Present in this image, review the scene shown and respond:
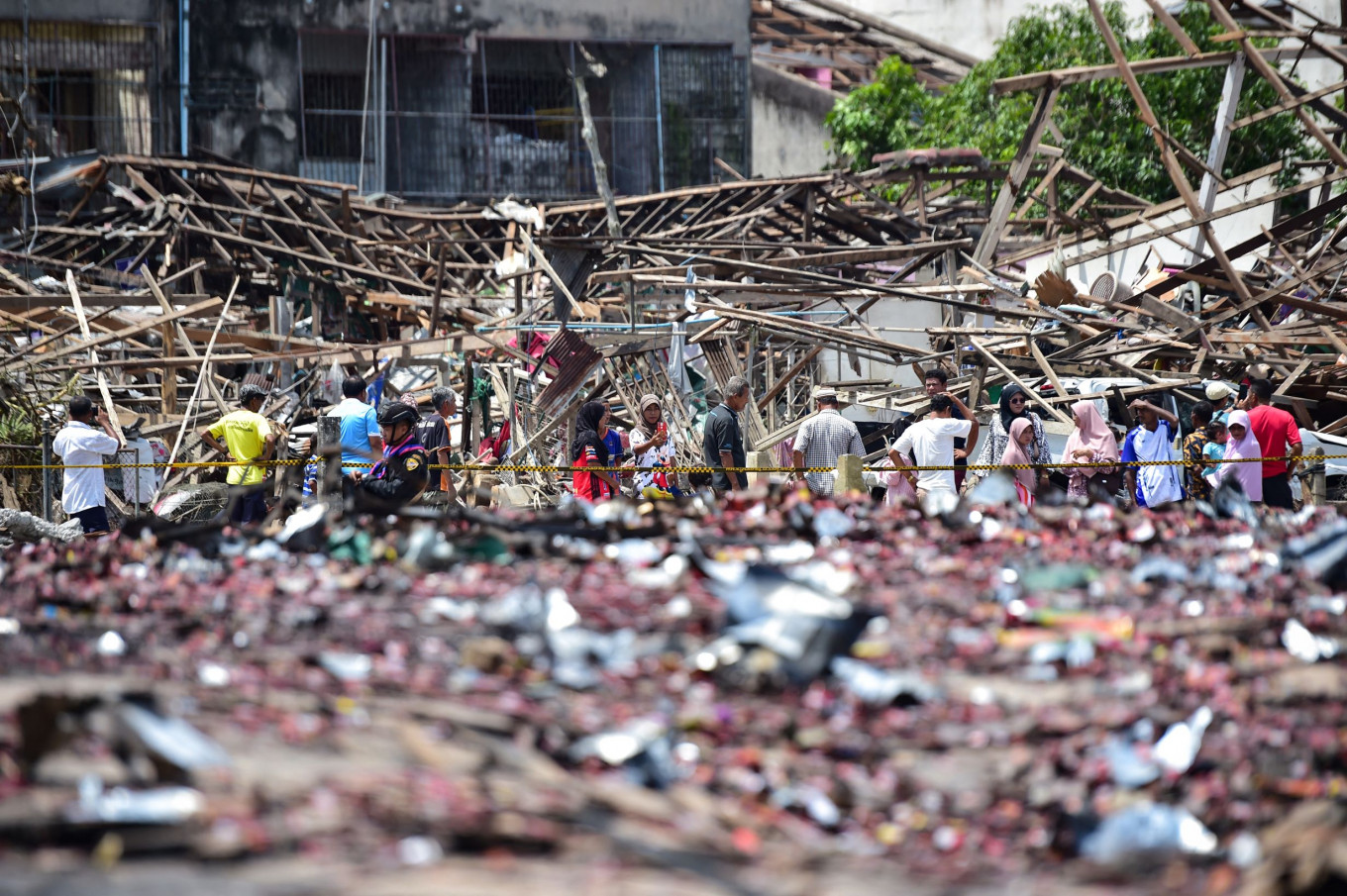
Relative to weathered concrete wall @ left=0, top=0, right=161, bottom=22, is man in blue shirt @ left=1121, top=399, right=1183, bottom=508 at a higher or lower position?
lower

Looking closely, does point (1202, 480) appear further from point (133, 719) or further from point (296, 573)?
point (133, 719)

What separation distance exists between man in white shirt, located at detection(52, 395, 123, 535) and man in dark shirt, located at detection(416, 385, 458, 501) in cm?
242

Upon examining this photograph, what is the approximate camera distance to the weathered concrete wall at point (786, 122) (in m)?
30.6

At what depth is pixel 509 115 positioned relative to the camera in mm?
28938

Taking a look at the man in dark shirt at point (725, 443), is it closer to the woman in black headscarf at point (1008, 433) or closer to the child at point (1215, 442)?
the woman in black headscarf at point (1008, 433)

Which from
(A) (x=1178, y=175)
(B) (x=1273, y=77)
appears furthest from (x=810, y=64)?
(A) (x=1178, y=175)

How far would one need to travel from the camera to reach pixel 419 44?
94.1ft

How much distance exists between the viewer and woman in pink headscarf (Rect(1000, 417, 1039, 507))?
10.3 m

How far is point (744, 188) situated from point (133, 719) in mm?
16792

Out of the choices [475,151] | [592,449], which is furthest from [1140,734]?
[475,151]

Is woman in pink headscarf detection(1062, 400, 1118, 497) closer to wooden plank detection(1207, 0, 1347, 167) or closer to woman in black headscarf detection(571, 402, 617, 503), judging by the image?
woman in black headscarf detection(571, 402, 617, 503)

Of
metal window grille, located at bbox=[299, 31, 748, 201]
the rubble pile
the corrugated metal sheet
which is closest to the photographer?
the rubble pile

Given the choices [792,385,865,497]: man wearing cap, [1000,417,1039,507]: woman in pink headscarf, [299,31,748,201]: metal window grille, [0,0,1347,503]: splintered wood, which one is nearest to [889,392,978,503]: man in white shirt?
[1000,417,1039,507]: woman in pink headscarf

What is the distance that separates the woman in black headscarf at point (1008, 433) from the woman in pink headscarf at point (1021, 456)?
2.4 inches
